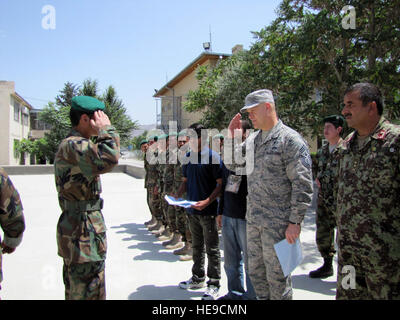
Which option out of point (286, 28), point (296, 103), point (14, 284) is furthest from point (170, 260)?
point (286, 28)

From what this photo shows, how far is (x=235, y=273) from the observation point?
10.2 feet

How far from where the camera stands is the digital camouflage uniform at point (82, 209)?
2.20 meters

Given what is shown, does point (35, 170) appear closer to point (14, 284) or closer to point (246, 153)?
point (14, 284)

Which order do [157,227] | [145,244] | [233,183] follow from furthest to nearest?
1. [157,227]
2. [145,244]
3. [233,183]

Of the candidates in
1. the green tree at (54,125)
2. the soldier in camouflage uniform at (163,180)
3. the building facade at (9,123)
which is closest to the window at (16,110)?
the building facade at (9,123)

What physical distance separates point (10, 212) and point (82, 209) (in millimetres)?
444

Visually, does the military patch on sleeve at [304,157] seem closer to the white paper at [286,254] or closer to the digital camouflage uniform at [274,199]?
the digital camouflage uniform at [274,199]

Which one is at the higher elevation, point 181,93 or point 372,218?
point 181,93

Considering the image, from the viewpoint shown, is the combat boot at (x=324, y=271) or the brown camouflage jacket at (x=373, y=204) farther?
the combat boot at (x=324, y=271)

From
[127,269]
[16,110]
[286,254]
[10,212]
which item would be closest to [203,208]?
[286,254]

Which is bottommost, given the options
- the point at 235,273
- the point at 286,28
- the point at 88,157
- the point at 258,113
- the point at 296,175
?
the point at 235,273

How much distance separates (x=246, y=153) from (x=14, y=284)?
10.6 feet

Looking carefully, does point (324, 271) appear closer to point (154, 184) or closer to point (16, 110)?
point (154, 184)

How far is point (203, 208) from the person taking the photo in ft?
11.5
